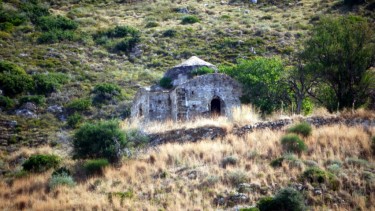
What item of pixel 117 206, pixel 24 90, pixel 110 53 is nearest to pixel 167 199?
pixel 117 206

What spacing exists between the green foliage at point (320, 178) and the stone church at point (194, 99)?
11297 mm

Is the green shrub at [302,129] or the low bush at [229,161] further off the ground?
the green shrub at [302,129]

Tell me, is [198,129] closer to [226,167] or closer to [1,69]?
[226,167]

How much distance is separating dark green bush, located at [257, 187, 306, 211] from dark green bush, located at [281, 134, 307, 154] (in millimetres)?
3214

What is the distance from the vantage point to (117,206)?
12406mm

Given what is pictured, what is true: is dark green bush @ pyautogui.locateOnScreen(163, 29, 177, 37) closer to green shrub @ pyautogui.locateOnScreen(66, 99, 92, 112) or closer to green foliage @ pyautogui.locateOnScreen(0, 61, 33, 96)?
green foliage @ pyautogui.locateOnScreen(0, 61, 33, 96)

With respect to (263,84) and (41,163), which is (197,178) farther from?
(263,84)

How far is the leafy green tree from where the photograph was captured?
1895 centimetres

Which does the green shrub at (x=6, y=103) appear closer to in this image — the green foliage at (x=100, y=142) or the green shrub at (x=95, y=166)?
the green foliage at (x=100, y=142)

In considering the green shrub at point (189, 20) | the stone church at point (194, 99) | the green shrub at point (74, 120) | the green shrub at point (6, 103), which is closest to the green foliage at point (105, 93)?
the green shrub at point (74, 120)

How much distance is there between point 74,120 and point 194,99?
29.9 feet

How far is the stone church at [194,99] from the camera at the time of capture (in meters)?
23.9

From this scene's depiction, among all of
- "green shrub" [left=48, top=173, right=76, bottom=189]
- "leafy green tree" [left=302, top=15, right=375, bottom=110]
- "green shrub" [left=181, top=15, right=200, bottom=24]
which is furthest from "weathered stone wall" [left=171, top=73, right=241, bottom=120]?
"green shrub" [left=181, top=15, right=200, bottom=24]

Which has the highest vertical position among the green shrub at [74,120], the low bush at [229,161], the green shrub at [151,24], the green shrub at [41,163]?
the green shrub at [151,24]
